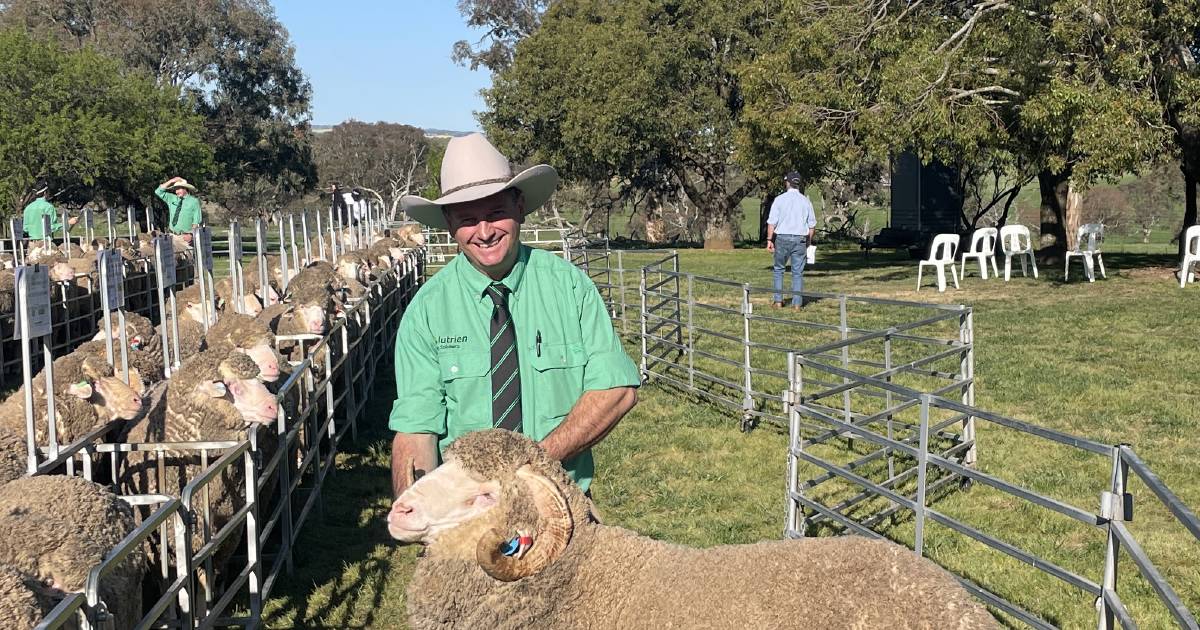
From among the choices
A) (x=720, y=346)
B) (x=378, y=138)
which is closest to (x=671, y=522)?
(x=720, y=346)

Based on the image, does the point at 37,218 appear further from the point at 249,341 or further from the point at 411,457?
the point at 411,457

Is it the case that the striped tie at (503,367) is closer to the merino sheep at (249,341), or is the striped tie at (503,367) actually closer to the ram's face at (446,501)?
the ram's face at (446,501)

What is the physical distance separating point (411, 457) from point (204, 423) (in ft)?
10.1

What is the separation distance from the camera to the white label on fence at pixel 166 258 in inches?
284

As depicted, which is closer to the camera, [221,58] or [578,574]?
[578,574]

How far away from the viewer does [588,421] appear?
3.18m

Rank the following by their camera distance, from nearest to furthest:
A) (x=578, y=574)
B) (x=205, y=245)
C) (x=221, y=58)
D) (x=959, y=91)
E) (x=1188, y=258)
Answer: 1. (x=578, y=574)
2. (x=205, y=245)
3. (x=1188, y=258)
4. (x=959, y=91)
5. (x=221, y=58)

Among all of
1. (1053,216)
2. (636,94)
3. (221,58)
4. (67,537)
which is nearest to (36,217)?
(67,537)

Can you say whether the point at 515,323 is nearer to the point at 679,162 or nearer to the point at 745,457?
the point at 745,457

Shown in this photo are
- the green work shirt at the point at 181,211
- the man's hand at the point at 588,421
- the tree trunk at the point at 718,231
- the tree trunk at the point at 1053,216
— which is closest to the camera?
the man's hand at the point at 588,421

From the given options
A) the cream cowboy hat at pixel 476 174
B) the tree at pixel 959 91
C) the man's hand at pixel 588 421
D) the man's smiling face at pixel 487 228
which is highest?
the tree at pixel 959 91

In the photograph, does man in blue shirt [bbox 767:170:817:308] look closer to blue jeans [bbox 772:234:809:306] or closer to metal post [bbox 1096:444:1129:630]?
blue jeans [bbox 772:234:809:306]

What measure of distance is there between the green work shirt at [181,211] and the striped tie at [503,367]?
13.4 m

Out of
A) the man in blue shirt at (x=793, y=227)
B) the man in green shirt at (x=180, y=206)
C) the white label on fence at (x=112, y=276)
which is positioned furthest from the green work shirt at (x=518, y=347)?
the man in green shirt at (x=180, y=206)
